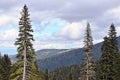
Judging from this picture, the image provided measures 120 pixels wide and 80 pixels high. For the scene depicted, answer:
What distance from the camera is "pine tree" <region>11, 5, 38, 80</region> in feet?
129

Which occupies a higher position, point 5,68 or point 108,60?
point 5,68

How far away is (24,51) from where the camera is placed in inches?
1553

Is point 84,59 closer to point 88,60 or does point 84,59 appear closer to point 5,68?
point 88,60

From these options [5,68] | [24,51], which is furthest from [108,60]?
[5,68]

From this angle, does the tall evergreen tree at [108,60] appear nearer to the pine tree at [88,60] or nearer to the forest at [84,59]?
the forest at [84,59]

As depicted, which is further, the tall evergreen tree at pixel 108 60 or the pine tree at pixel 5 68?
the pine tree at pixel 5 68

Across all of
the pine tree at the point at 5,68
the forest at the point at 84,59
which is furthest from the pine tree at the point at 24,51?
the pine tree at the point at 5,68

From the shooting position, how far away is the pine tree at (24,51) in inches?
1547

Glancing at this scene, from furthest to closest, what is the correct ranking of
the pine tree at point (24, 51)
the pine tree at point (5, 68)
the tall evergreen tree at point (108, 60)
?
the pine tree at point (5, 68) → the tall evergreen tree at point (108, 60) → the pine tree at point (24, 51)

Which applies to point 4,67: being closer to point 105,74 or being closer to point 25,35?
point 105,74

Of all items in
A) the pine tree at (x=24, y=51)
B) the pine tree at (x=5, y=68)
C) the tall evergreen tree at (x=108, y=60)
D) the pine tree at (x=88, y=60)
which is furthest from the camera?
the pine tree at (x=5, y=68)

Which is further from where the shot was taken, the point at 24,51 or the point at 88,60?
the point at 88,60

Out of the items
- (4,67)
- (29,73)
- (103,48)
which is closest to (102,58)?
(103,48)

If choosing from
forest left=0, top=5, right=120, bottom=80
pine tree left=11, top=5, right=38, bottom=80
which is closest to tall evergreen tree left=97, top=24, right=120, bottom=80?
forest left=0, top=5, right=120, bottom=80
